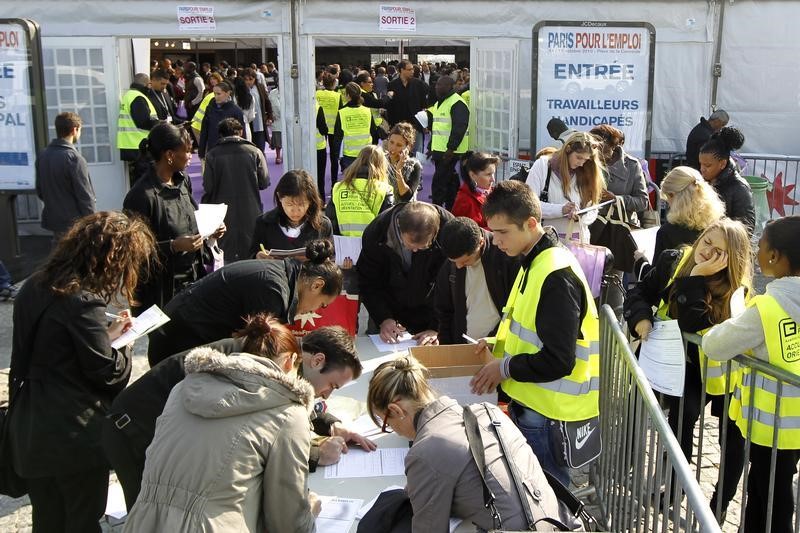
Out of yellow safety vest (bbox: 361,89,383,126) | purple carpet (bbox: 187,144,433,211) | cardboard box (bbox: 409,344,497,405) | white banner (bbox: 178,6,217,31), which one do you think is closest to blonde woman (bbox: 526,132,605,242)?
cardboard box (bbox: 409,344,497,405)

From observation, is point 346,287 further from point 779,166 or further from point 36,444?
point 779,166

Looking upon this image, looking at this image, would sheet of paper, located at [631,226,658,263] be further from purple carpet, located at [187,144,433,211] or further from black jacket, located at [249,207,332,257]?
purple carpet, located at [187,144,433,211]

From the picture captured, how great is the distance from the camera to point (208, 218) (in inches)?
222

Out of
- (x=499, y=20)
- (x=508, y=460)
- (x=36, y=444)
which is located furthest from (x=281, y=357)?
(x=499, y=20)

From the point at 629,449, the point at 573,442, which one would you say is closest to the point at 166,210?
the point at 573,442

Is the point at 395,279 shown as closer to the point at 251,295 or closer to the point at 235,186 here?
the point at 251,295

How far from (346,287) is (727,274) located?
2.09 metres

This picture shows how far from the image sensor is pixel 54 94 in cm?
935

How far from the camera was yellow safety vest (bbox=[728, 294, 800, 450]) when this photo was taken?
3336mm

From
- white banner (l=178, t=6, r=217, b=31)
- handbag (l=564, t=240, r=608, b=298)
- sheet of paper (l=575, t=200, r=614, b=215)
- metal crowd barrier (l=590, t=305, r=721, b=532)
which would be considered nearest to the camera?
metal crowd barrier (l=590, t=305, r=721, b=532)

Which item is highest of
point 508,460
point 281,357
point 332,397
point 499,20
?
point 499,20

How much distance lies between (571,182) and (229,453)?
3922 millimetres

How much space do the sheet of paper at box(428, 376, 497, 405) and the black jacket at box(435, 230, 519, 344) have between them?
66 centimetres

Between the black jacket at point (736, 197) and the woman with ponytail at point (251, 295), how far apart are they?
10.7 ft
